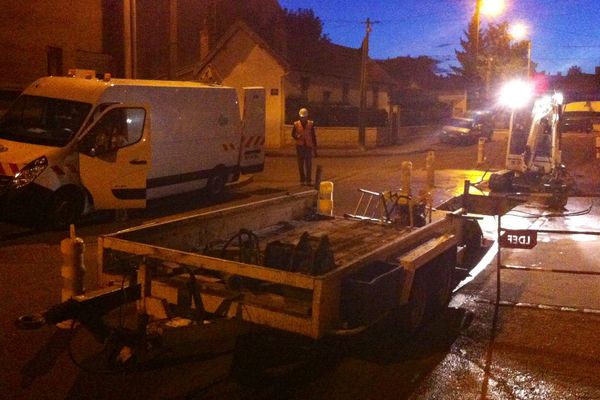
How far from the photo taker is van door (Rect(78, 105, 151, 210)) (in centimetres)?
1216

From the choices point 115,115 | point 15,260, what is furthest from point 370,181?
point 15,260

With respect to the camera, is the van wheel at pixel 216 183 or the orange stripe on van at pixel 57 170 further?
the van wheel at pixel 216 183

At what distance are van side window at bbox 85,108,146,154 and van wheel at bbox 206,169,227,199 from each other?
318 centimetres

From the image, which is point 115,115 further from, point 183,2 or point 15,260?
point 183,2

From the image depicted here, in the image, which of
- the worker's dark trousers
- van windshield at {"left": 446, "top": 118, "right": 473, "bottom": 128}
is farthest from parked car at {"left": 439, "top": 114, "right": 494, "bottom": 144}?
the worker's dark trousers

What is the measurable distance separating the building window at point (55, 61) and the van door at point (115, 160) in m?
16.0

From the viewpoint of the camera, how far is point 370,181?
2011 centimetres

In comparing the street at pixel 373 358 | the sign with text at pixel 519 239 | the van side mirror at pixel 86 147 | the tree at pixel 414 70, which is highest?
the tree at pixel 414 70

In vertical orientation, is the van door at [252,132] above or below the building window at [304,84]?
below

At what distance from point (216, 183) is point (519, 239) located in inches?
357

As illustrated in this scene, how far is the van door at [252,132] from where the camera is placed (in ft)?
55.3

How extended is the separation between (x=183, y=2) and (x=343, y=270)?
147 ft

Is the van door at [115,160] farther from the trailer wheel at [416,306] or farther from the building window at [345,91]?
the building window at [345,91]

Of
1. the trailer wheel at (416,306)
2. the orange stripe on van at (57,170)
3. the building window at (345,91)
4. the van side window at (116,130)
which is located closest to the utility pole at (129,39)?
the van side window at (116,130)
